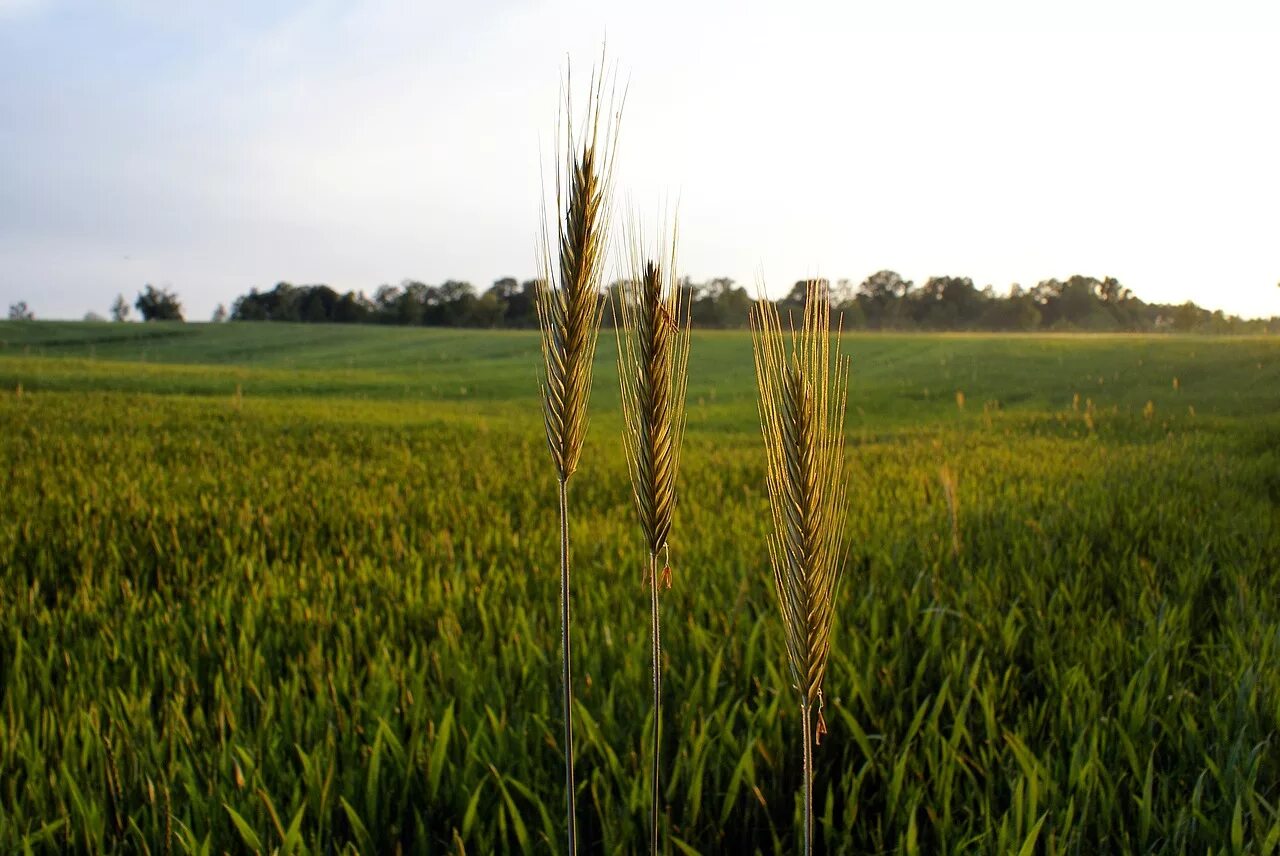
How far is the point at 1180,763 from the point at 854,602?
1146 mm

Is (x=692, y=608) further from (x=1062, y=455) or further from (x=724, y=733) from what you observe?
(x=1062, y=455)

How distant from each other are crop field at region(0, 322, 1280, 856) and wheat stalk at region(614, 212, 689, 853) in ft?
0.23

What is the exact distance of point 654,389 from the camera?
744mm

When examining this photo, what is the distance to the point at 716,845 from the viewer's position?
1.55 meters

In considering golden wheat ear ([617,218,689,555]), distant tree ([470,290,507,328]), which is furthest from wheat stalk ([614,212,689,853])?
distant tree ([470,290,507,328])

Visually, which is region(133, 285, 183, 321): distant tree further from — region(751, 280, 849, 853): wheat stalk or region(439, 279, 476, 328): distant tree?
region(751, 280, 849, 853): wheat stalk

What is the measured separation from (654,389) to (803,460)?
0.15 metres

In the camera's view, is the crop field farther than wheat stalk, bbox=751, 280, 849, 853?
Yes

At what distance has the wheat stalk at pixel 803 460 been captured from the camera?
0.69 m

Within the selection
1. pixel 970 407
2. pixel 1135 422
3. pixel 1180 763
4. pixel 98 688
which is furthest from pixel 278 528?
pixel 970 407

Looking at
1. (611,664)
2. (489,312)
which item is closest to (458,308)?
(489,312)

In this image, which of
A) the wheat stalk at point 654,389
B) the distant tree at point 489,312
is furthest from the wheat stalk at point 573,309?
the distant tree at point 489,312

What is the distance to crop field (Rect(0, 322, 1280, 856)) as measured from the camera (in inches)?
61.5

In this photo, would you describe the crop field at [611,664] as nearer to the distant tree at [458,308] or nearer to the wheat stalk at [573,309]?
the wheat stalk at [573,309]
